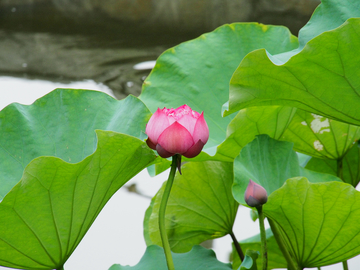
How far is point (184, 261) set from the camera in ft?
2.21

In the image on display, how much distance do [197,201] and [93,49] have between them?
2035 mm

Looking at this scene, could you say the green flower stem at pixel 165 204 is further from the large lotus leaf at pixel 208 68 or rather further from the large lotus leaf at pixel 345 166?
the large lotus leaf at pixel 345 166

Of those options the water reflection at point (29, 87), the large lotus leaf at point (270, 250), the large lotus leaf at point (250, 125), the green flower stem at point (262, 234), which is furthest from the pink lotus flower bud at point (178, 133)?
the water reflection at point (29, 87)

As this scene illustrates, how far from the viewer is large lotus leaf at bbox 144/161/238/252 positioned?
2.69 ft

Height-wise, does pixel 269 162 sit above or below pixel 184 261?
above

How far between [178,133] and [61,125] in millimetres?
332

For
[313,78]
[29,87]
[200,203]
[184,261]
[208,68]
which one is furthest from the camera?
[29,87]

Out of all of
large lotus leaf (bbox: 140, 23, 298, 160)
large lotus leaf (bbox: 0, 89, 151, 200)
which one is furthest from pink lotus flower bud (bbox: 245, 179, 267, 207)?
large lotus leaf (bbox: 140, 23, 298, 160)

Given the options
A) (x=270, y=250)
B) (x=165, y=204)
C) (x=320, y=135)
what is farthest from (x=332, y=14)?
(x=270, y=250)

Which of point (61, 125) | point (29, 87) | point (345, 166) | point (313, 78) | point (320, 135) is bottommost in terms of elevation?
point (29, 87)

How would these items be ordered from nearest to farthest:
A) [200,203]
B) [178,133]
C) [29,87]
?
[178,133] < [200,203] < [29,87]

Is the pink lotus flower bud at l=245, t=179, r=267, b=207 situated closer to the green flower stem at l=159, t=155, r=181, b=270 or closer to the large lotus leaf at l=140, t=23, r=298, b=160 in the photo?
the green flower stem at l=159, t=155, r=181, b=270

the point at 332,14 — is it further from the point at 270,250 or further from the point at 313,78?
the point at 270,250

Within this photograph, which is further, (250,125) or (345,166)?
(345,166)
